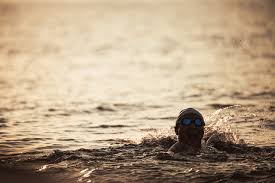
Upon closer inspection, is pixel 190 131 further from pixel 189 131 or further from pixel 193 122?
pixel 193 122

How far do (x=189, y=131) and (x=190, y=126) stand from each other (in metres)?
0.10

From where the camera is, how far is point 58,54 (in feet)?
134

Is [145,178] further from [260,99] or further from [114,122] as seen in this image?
[260,99]

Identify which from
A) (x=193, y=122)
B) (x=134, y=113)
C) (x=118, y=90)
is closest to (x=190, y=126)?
(x=193, y=122)

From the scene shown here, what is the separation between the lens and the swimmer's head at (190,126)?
13.2m

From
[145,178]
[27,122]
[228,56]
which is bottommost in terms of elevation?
[145,178]

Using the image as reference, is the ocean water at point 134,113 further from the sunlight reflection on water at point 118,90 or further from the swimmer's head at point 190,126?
the swimmer's head at point 190,126

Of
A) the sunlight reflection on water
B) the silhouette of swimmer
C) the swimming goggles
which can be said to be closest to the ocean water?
the sunlight reflection on water

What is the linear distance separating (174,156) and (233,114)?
580cm

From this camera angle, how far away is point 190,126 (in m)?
13.2

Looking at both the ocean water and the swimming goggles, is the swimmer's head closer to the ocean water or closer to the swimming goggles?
the swimming goggles

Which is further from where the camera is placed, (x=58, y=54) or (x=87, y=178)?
(x=58, y=54)

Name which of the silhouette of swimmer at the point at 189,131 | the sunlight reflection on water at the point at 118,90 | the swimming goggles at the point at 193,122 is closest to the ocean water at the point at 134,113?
the sunlight reflection on water at the point at 118,90

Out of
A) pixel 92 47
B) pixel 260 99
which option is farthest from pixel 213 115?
pixel 92 47
